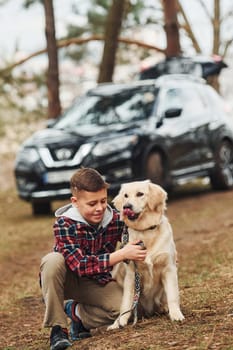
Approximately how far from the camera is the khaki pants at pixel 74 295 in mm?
5938

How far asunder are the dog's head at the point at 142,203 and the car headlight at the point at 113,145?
7.76 meters

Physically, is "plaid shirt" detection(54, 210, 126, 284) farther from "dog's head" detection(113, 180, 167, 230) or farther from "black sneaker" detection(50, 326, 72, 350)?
"black sneaker" detection(50, 326, 72, 350)

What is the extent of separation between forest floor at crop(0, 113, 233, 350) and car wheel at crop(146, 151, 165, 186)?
53 centimetres

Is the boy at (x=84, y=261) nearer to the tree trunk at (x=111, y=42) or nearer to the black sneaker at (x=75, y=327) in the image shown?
the black sneaker at (x=75, y=327)

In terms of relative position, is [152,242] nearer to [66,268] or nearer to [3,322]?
[66,268]

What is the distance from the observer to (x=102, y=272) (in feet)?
20.2

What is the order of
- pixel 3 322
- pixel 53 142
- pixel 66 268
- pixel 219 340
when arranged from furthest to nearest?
pixel 53 142, pixel 3 322, pixel 66 268, pixel 219 340

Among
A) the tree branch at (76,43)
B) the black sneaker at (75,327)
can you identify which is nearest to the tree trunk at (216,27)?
the tree branch at (76,43)

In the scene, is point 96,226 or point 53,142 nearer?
point 96,226

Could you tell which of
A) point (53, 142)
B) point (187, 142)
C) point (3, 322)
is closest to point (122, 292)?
point (3, 322)

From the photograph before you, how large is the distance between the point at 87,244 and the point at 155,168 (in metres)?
8.49

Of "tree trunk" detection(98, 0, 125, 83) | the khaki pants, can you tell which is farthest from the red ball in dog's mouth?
"tree trunk" detection(98, 0, 125, 83)

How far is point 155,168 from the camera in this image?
47.9 ft

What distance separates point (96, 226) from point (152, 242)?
38 cm
